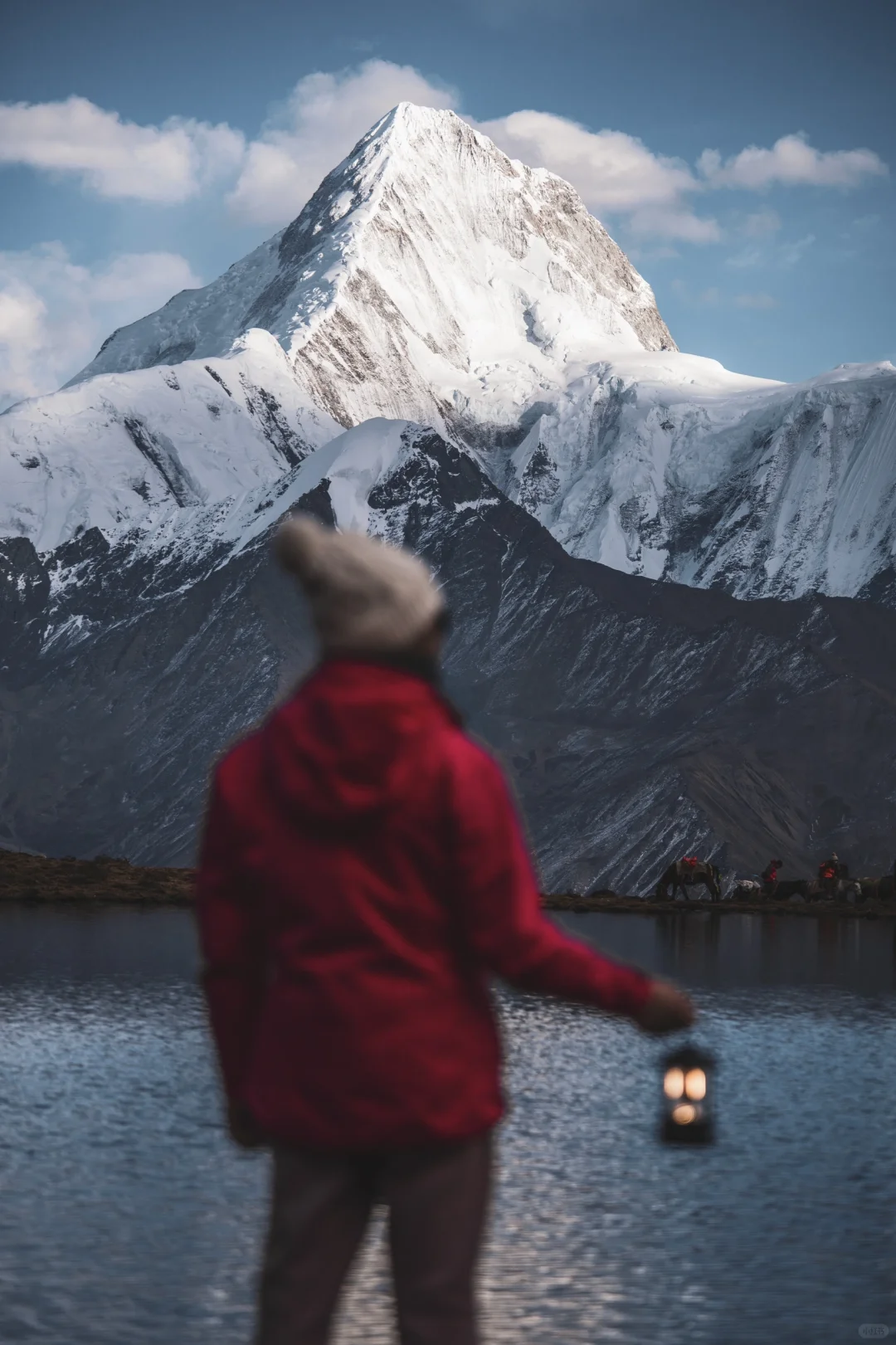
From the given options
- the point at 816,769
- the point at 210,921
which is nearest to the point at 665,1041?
the point at 210,921

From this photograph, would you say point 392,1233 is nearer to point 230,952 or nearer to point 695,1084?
point 230,952

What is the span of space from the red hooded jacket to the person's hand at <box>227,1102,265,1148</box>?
0.21ft

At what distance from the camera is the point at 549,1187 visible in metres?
8.84

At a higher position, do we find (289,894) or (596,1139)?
(289,894)

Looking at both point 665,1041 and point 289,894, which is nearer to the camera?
point 289,894

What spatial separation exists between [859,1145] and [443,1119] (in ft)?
20.1

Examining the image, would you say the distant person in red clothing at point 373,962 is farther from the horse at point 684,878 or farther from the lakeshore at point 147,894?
the horse at point 684,878

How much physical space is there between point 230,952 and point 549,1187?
4.68 meters

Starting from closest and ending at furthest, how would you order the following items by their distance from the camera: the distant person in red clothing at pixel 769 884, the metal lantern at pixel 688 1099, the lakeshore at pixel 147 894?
the metal lantern at pixel 688 1099 < the lakeshore at pixel 147 894 < the distant person in red clothing at pixel 769 884

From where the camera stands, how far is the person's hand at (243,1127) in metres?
4.53

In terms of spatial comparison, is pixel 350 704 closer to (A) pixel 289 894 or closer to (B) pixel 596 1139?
(A) pixel 289 894

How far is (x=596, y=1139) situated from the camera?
10.0 m

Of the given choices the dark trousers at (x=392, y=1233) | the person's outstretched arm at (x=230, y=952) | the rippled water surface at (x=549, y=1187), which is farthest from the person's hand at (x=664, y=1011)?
the rippled water surface at (x=549, y=1187)

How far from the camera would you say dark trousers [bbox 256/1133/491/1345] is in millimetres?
4418
